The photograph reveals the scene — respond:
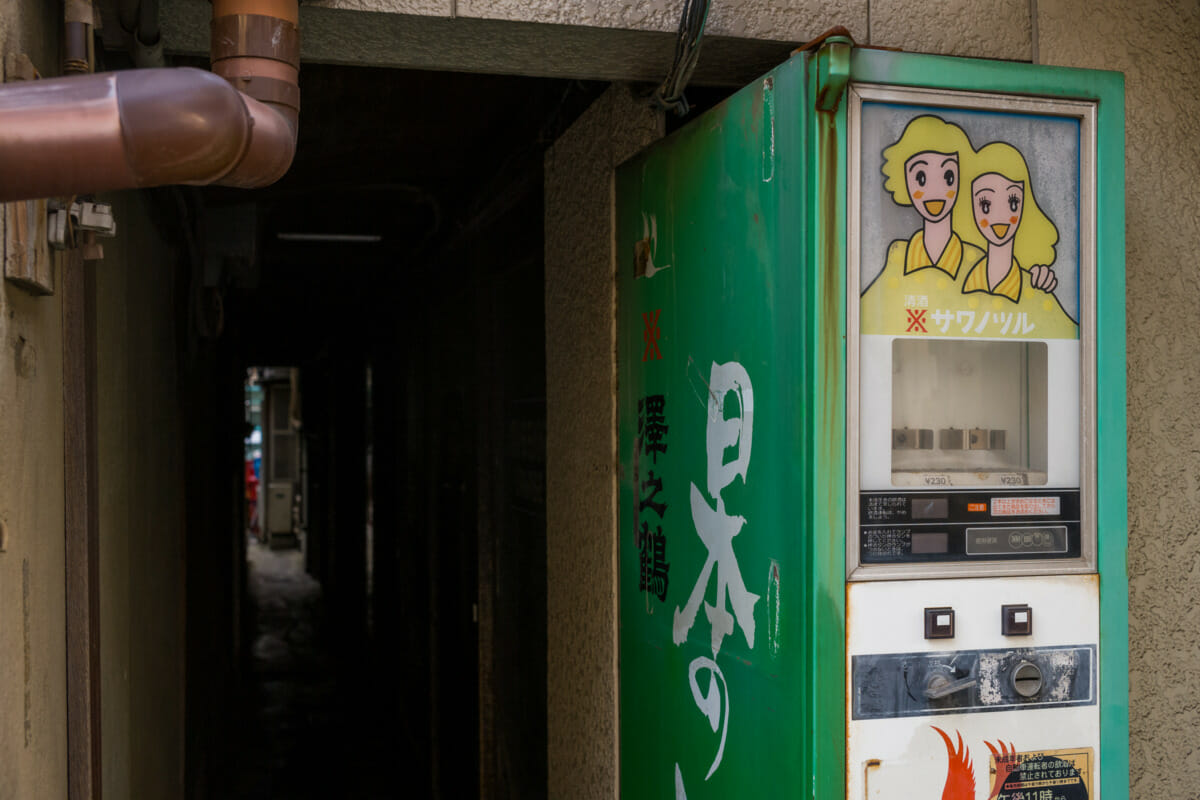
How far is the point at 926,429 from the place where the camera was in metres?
2.26

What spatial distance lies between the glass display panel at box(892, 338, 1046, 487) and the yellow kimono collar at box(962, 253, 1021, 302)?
0.12m

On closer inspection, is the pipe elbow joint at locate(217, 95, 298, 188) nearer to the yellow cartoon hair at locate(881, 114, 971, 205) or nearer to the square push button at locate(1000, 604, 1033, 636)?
the yellow cartoon hair at locate(881, 114, 971, 205)

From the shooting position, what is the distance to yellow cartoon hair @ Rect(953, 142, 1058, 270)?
2.19m

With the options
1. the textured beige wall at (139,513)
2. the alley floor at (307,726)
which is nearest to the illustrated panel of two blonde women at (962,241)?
the textured beige wall at (139,513)

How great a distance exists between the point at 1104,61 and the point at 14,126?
265 centimetres

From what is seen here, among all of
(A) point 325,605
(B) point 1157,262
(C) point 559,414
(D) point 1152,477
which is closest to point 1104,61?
(B) point 1157,262

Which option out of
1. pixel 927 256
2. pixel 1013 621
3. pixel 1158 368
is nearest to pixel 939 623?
pixel 1013 621

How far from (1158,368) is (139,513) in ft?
10.5

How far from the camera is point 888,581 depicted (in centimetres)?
214

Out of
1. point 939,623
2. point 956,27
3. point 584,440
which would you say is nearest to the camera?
point 939,623

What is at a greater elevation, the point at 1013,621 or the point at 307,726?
the point at 1013,621

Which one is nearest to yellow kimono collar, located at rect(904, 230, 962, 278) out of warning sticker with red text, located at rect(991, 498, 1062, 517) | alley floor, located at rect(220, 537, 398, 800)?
warning sticker with red text, located at rect(991, 498, 1062, 517)

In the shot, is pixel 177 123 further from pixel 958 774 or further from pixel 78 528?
pixel 958 774

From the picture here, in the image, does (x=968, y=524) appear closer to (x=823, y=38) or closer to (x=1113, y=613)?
(x=1113, y=613)
